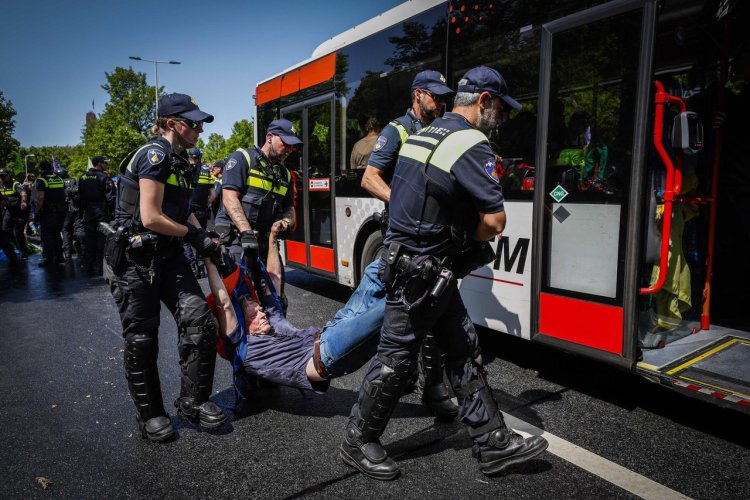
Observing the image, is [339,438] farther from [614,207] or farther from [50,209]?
[50,209]

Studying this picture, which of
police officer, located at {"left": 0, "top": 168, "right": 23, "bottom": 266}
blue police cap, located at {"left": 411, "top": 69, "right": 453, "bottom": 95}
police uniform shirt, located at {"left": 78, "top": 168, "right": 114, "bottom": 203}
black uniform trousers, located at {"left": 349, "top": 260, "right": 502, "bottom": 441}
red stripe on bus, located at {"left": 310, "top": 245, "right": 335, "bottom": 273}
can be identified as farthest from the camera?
police officer, located at {"left": 0, "top": 168, "right": 23, "bottom": 266}

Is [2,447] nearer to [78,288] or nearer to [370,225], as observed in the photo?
[370,225]

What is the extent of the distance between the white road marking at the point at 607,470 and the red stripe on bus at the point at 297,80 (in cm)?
476

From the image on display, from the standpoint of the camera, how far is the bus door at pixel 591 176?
10.6 ft

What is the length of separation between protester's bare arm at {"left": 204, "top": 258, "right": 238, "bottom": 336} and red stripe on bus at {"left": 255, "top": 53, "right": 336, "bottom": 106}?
11.7ft

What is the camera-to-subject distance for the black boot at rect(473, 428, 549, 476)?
2666 millimetres

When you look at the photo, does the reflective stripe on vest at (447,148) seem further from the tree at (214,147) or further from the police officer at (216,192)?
the tree at (214,147)

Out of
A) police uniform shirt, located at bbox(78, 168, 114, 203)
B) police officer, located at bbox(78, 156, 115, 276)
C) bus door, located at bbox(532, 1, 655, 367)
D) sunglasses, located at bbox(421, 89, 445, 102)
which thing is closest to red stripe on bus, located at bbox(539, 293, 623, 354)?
bus door, located at bbox(532, 1, 655, 367)

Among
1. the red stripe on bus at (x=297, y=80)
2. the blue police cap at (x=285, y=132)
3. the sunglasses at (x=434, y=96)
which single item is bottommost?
the blue police cap at (x=285, y=132)

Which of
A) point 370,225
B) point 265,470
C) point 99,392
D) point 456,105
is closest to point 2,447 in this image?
point 99,392

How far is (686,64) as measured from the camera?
13.8 feet

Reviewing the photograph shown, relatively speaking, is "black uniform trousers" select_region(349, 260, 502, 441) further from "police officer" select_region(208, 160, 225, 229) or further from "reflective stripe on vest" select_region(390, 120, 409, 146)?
"police officer" select_region(208, 160, 225, 229)

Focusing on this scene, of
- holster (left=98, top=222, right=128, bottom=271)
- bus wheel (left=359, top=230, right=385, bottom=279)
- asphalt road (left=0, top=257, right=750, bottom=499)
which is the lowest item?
asphalt road (left=0, top=257, right=750, bottom=499)

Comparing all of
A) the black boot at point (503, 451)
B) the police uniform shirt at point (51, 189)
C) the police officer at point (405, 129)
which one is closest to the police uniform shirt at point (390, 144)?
the police officer at point (405, 129)
